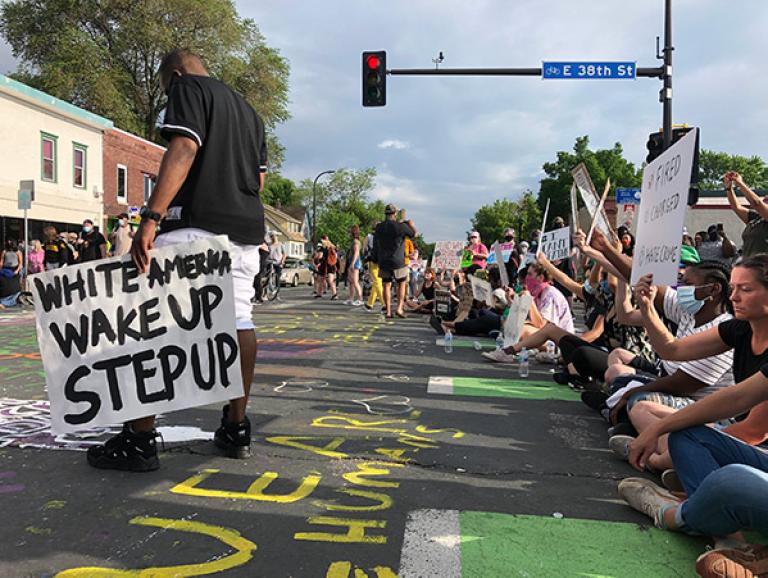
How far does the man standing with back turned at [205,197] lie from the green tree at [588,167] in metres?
62.8

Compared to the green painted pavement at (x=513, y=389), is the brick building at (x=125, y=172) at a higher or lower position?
higher

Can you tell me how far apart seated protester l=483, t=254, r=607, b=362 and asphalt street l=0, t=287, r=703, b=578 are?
1.23 metres

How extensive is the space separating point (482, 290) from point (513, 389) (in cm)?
422

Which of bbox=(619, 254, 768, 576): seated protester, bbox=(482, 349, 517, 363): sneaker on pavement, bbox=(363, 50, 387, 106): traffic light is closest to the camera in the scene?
bbox=(619, 254, 768, 576): seated protester

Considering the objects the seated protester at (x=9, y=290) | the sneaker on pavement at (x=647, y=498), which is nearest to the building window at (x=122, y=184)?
the seated protester at (x=9, y=290)

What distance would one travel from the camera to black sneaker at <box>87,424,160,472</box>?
2.85 metres

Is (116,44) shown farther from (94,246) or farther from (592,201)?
(592,201)

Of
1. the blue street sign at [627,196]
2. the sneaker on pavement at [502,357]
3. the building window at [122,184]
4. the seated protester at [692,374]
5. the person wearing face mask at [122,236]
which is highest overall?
the building window at [122,184]

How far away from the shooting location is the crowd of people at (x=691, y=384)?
82.7 inches

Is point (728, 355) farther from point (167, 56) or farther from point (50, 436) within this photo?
point (50, 436)

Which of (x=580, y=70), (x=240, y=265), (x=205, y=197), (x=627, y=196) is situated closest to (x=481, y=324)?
(x=580, y=70)

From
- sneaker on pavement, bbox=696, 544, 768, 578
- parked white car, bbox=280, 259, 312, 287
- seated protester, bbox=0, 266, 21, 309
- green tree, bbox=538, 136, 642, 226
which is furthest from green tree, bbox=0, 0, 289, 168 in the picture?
A: green tree, bbox=538, 136, 642, 226

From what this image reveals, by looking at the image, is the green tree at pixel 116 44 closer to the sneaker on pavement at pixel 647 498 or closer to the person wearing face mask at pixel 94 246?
the person wearing face mask at pixel 94 246

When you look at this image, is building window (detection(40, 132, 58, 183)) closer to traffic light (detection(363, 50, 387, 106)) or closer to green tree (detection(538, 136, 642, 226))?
traffic light (detection(363, 50, 387, 106))
